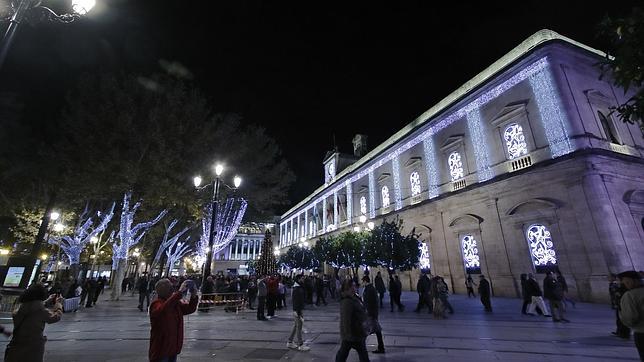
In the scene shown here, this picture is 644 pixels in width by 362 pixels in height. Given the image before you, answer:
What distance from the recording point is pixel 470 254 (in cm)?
2181

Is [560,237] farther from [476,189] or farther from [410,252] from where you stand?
[410,252]

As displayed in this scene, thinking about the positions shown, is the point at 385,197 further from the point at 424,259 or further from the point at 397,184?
the point at 424,259

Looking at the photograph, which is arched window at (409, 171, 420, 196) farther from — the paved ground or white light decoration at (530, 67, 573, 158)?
the paved ground

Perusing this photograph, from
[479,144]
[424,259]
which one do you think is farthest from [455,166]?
[424,259]

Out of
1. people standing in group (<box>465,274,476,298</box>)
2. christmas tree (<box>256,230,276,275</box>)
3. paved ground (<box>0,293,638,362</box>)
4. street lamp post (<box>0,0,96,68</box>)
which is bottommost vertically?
paved ground (<box>0,293,638,362</box>)

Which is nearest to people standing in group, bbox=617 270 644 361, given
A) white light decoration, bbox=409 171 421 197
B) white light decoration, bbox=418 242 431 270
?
white light decoration, bbox=418 242 431 270

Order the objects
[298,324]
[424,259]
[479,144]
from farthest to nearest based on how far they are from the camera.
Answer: [424,259]
[479,144]
[298,324]

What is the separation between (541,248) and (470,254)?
474 cm

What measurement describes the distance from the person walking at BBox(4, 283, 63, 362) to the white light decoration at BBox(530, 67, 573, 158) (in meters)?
21.4

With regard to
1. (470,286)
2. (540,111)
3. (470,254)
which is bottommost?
(470,286)

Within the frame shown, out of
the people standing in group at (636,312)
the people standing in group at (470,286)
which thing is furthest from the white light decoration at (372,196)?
the people standing in group at (636,312)

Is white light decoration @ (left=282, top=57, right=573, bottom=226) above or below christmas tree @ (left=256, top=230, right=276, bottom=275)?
above

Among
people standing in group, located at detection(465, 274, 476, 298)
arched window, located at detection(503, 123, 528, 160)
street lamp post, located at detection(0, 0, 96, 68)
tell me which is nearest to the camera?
street lamp post, located at detection(0, 0, 96, 68)

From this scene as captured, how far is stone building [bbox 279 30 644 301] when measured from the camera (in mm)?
15734
